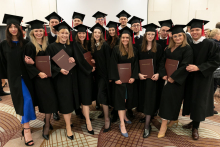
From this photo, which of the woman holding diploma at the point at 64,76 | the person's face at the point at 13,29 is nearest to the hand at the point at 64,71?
the woman holding diploma at the point at 64,76

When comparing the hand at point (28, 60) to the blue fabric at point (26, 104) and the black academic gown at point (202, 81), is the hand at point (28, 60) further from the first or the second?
the black academic gown at point (202, 81)

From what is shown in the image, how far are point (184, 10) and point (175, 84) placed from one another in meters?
5.67

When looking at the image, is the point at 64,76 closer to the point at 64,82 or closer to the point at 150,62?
the point at 64,82

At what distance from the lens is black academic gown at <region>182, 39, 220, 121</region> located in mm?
2068

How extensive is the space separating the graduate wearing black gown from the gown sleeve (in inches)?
2.7

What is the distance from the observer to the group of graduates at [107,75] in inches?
83.1

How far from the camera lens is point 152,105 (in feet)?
7.75

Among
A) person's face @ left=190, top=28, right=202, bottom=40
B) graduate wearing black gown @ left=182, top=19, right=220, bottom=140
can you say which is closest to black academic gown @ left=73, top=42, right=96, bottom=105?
graduate wearing black gown @ left=182, top=19, right=220, bottom=140

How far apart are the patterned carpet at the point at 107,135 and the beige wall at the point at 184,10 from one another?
196 inches

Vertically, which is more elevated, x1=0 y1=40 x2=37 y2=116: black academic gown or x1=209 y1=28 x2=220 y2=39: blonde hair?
x1=209 y1=28 x2=220 y2=39: blonde hair

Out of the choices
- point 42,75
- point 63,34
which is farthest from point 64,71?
point 63,34

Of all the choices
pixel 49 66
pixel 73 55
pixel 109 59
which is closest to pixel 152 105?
pixel 109 59

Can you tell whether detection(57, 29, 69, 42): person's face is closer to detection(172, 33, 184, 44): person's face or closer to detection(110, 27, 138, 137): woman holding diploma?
→ detection(110, 27, 138, 137): woman holding diploma

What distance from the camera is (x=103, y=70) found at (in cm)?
251
